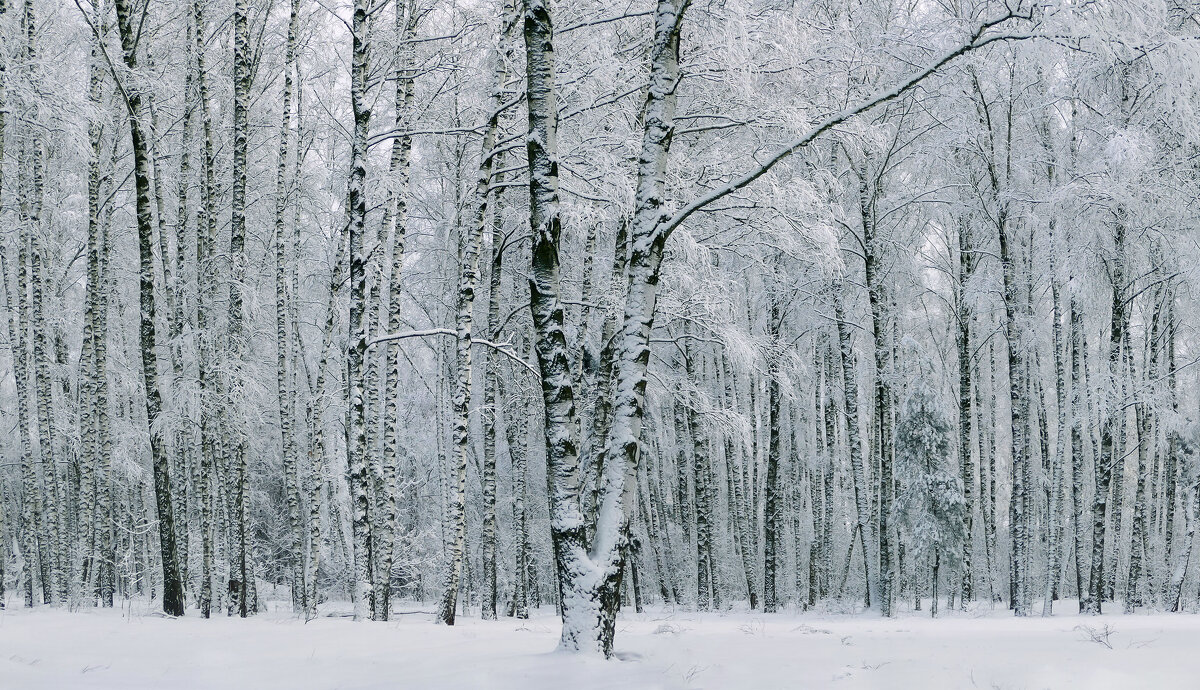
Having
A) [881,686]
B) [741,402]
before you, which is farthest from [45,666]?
[741,402]

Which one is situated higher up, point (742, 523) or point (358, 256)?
point (358, 256)

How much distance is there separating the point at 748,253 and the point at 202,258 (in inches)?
370

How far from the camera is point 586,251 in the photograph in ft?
45.5

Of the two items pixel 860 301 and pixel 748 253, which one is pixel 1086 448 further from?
pixel 748 253

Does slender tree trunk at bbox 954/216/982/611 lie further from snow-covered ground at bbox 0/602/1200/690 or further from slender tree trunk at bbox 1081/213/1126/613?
snow-covered ground at bbox 0/602/1200/690

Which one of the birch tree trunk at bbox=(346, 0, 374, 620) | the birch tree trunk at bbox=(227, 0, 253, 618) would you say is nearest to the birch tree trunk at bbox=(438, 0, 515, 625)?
the birch tree trunk at bbox=(346, 0, 374, 620)

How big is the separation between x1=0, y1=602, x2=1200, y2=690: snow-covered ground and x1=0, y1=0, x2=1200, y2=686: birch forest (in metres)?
0.70

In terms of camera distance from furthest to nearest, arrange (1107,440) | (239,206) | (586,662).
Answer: (1107,440) < (239,206) < (586,662)

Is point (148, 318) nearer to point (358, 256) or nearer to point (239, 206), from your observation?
point (239, 206)

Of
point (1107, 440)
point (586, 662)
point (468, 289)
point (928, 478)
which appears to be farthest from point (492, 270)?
point (928, 478)

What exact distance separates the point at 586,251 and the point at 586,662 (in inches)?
382

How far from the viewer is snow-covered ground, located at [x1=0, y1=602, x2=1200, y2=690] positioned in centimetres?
443

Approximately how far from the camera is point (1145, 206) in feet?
40.0

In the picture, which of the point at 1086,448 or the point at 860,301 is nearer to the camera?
the point at 860,301
